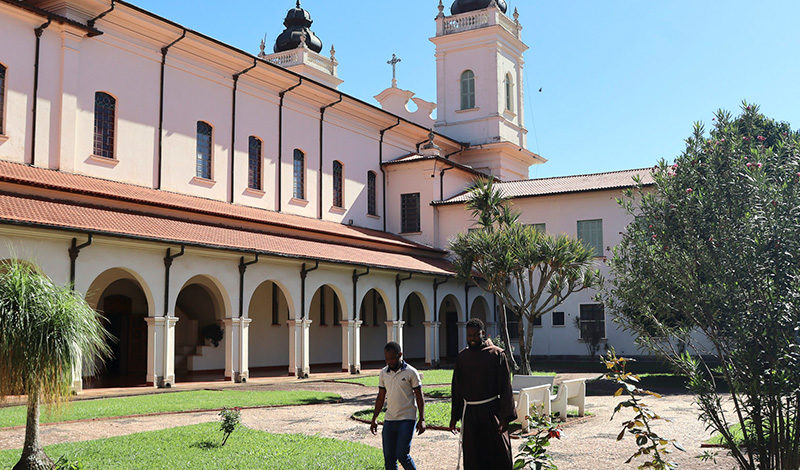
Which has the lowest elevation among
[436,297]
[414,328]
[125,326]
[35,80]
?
[414,328]

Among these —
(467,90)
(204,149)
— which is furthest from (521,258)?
(467,90)

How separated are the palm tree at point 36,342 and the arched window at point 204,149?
21407 millimetres

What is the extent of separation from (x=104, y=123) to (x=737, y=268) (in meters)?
23.3

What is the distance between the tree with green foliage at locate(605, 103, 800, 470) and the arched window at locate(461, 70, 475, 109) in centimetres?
4092

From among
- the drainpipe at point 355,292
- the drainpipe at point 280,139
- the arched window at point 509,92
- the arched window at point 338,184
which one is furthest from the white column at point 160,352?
the arched window at point 509,92

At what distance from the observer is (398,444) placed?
8445 millimetres

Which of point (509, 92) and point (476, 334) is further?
point (509, 92)

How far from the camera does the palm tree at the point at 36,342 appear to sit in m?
8.16

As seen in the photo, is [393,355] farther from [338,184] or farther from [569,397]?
[338,184]

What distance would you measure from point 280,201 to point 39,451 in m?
24.7

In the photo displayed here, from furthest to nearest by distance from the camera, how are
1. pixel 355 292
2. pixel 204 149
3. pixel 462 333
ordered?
1. pixel 462 333
2. pixel 204 149
3. pixel 355 292

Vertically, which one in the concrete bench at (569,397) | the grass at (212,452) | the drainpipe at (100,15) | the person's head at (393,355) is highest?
the drainpipe at (100,15)

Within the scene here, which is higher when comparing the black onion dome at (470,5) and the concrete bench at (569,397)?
the black onion dome at (470,5)

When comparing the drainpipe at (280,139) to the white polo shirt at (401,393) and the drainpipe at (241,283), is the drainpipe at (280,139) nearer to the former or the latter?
the drainpipe at (241,283)
